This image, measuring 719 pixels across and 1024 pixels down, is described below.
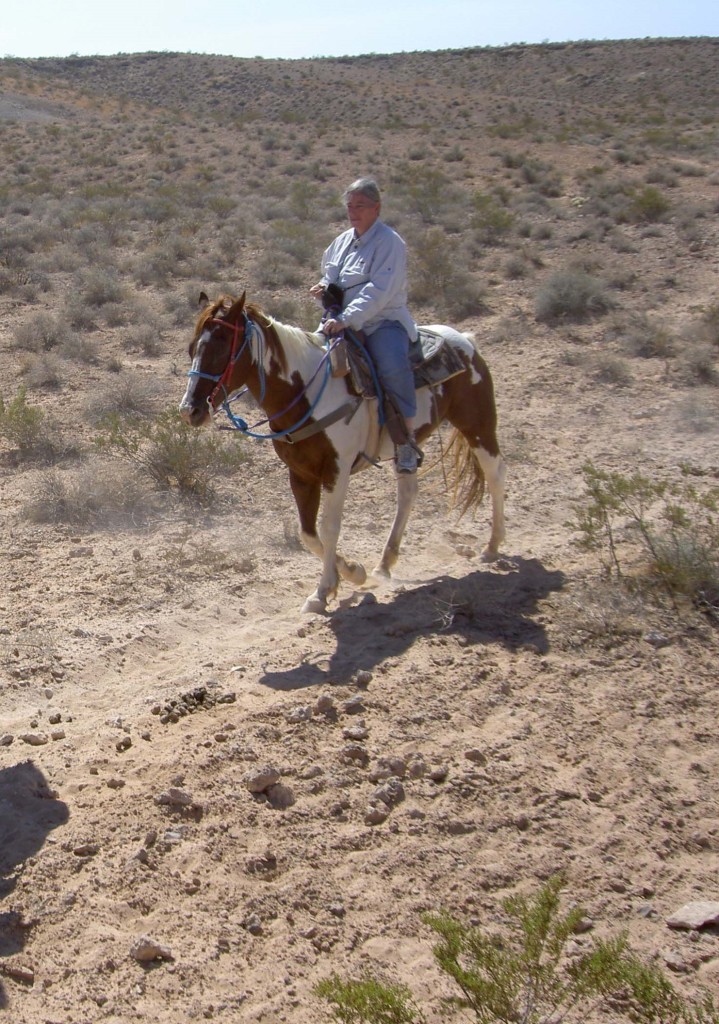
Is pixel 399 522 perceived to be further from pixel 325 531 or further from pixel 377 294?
pixel 377 294

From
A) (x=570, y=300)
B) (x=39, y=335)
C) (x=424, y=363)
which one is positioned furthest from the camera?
(x=570, y=300)

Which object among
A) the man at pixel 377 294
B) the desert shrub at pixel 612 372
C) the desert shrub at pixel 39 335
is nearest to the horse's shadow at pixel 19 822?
the man at pixel 377 294

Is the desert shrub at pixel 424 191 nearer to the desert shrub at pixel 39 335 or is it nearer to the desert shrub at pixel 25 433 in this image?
the desert shrub at pixel 39 335

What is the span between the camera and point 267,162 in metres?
31.4

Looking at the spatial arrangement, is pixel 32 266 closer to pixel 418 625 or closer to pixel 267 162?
pixel 418 625

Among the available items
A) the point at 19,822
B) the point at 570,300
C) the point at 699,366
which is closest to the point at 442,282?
the point at 570,300

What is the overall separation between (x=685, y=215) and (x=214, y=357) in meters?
15.7

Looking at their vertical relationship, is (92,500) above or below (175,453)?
below

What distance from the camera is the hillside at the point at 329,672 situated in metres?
3.48

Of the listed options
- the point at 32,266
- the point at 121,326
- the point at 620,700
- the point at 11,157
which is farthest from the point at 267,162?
the point at 620,700

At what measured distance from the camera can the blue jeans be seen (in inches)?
241

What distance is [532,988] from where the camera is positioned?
3.03 metres

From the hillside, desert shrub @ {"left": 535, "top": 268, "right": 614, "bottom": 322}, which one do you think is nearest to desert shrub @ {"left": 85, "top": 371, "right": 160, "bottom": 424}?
the hillside

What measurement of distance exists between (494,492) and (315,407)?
198 cm
